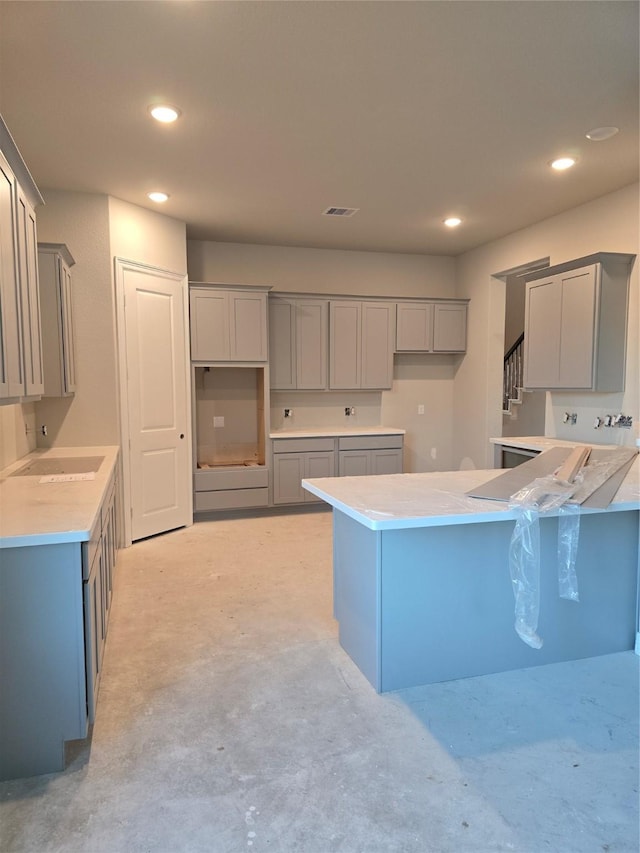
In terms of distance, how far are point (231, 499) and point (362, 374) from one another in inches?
77.2

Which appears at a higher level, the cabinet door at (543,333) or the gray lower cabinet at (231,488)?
the cabinet door at (543,333)

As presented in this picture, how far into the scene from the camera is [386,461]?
5.69 m

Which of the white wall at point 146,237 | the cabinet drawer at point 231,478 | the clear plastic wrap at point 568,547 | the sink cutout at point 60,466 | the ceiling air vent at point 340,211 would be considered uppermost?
the ceiling air vent at point 340,211

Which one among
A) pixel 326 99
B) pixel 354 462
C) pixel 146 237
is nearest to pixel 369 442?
pixel 354 462

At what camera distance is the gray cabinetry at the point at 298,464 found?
17.5 ft

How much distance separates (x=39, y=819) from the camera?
1.66 metres

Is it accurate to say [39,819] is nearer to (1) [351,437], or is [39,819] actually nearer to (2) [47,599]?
(2) [47,599]

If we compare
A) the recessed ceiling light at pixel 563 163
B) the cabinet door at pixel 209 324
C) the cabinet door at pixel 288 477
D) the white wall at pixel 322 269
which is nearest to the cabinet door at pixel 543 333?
the recessed ceiling light at pixel 563 163

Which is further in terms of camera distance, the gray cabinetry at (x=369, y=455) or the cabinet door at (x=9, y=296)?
the gray cabinetry at (x=369, y=455)

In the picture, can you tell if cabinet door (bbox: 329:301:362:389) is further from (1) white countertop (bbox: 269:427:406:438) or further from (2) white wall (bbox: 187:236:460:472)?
(1) white countertop (bbox: 269:427:406:438)

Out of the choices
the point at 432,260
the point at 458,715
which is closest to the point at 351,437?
the point at 432,260

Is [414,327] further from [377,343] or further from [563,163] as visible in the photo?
[563,163]

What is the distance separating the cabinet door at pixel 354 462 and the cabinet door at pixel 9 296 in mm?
3570

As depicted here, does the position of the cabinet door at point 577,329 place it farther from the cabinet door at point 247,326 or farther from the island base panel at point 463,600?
the cabinet door at point 247,326
